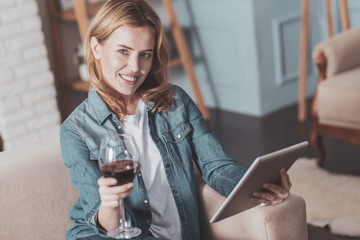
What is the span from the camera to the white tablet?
1.45 m

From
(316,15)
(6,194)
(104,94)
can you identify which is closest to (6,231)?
(6,194)

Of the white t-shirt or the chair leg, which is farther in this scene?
the chair leg

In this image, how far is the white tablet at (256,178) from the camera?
1.45 m

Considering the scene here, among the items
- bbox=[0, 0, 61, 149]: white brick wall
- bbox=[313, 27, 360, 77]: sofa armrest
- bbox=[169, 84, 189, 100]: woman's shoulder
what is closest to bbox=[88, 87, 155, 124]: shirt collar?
bbox=[169, 84, 189, 100]: woman's shoulder

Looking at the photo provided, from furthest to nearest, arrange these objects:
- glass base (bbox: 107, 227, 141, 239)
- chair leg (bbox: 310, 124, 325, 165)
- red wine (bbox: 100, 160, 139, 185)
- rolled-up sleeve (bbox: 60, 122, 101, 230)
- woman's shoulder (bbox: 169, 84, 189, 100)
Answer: chair leg (bbox: 310, 124, 325, 165) < woman's shoulder (bbox: 169, 84, 189, 100) < rolled-up sleeve (bbox: 60, 122, 101, 230) < glass base (bbox: 107, 227, 141, 239) < red wine (bbox: 100, 160, 139, 185)

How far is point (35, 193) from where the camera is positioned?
1.78 meters

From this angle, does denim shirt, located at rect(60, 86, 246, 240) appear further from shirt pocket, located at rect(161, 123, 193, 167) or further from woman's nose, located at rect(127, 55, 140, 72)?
woman's nose, located at rect(127, 55, 140, 72)

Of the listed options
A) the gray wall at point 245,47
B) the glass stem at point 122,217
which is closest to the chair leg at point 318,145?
the gray wall at point 245,47

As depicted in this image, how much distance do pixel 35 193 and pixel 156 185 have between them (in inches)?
14.5

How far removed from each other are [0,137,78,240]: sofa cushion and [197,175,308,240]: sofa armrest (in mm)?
462

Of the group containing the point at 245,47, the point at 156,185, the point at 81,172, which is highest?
the point at 81,172

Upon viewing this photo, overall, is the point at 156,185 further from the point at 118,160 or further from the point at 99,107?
the point at 118,160

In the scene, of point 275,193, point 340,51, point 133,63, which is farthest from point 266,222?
point 340,51

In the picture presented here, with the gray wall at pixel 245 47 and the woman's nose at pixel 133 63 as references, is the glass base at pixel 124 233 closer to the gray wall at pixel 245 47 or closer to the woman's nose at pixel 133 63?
the woman's nose at pixel 133 63
